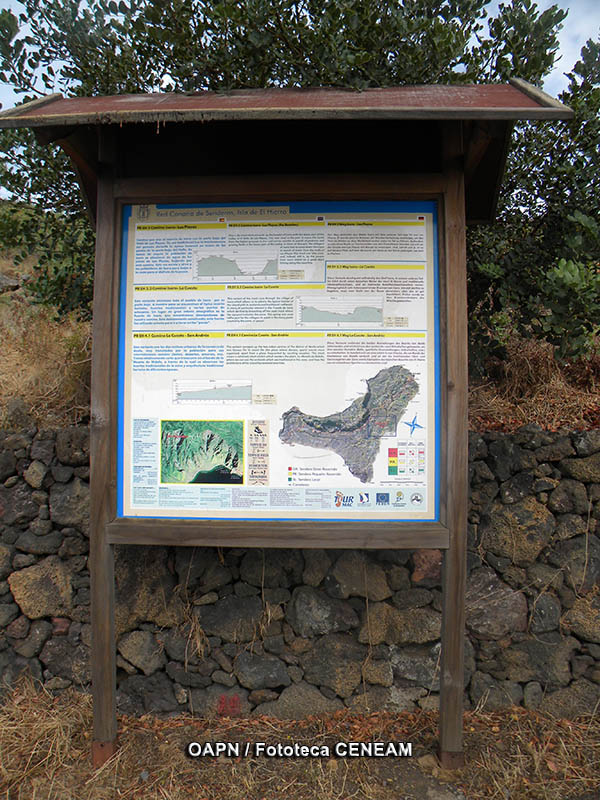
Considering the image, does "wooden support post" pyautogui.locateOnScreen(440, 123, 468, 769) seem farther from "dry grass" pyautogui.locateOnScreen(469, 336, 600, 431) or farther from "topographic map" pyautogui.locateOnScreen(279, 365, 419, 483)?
"dry grass" pyautogui.locateOnScreen(469, 336, 600, 431)

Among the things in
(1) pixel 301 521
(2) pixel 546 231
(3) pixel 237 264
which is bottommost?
(1) pixel 301 521

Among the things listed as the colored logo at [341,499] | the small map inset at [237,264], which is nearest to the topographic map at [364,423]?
the colored logo at [341,499]

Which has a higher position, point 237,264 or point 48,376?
point 237,264

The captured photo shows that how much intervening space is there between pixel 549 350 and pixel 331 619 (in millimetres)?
2518

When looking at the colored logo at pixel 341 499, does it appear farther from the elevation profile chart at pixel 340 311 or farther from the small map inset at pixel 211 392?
the elevation profile chart at pixel 340 311

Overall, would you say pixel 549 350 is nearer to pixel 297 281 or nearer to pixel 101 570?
Answer: pixel 297 281

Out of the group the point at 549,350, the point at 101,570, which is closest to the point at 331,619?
the point at 101,570

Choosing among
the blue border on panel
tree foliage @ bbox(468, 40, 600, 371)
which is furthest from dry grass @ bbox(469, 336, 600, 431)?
the blue border on panel

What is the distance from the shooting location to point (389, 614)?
3.43 metres

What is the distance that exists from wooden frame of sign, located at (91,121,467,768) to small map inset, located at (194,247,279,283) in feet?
0.88

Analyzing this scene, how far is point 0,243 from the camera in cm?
454

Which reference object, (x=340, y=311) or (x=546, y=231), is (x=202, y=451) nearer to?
(x=340, y=311)

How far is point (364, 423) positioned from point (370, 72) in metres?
2.45

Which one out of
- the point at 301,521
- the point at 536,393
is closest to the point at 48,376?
the point at 301,521
